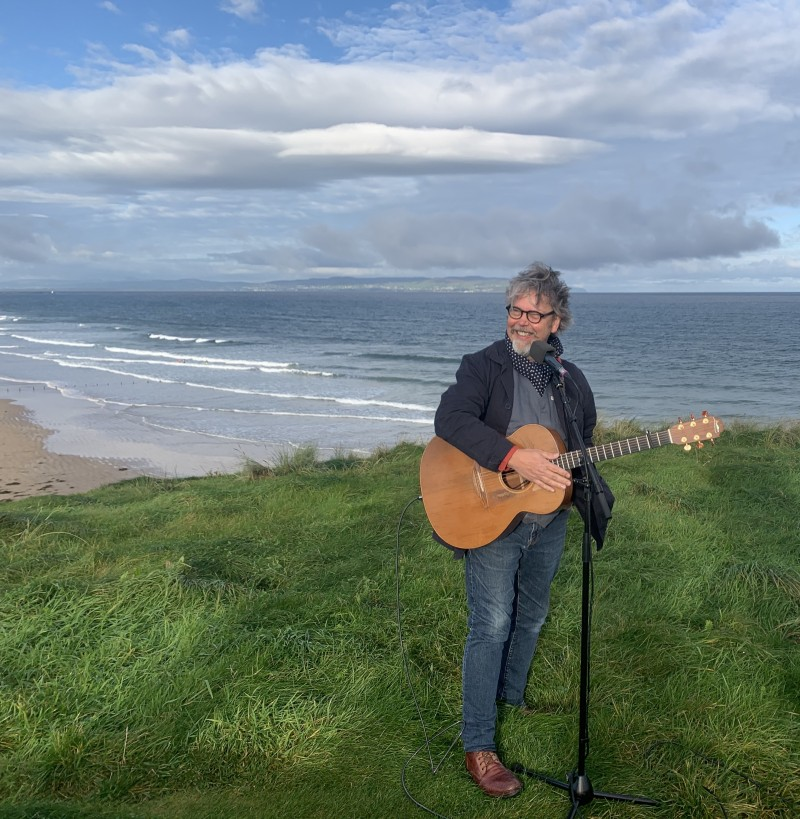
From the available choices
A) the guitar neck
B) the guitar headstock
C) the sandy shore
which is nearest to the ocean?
the sandy shore

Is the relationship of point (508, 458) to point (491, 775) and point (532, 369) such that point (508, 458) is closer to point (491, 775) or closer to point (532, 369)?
point (532, 369)

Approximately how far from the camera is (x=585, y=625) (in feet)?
10.0

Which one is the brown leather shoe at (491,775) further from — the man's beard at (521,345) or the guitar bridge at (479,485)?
the man's beard at (521,345)

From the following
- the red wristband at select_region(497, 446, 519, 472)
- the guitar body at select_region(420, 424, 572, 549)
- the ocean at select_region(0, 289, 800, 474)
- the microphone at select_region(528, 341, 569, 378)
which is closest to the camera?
the microphone at select_region(528, 341, 569, 378)

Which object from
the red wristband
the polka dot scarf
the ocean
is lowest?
the ocean

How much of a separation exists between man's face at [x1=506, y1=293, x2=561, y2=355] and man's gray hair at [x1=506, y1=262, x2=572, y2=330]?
0.02 m

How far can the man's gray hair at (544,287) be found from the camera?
3.32 meters

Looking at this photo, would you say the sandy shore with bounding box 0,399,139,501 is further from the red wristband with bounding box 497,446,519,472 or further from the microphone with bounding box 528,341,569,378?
the microphone with bounding box 528,341,569,378

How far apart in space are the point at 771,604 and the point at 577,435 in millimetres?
2582

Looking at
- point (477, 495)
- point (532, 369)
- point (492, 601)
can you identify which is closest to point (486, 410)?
point (532, 369)

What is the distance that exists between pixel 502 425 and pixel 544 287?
63 cm

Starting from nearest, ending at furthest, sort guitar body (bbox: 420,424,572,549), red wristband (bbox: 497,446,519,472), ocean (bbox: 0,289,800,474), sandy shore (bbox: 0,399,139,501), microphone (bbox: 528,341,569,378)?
microphone (bbox: 528,341,569,378), red wristband (bbox: 497,446,519,472), guitar body (bbox: 420,424,572,549), sandy shore (bbox: 0,399,139,501), ocean (bbox: 0,289,800,474)

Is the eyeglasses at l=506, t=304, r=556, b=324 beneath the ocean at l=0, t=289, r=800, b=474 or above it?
above

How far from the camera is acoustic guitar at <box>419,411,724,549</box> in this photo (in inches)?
125
